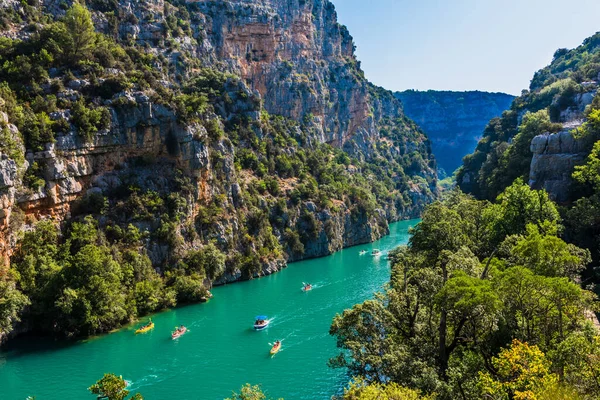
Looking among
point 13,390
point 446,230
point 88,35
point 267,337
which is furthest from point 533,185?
point 88,35

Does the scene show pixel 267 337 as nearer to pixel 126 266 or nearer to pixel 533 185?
pixel 126 266

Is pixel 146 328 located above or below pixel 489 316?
below

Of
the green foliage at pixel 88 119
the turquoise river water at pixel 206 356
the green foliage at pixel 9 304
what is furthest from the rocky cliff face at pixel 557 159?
the green foliage at pixel 9 304

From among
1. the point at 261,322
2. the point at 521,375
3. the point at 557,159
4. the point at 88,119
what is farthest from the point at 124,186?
the point at 557,159

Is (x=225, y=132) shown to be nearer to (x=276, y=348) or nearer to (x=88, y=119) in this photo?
(x=88, y=119)

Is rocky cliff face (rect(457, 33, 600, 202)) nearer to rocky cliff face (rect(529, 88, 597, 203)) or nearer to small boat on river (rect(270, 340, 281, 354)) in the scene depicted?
rocky cliff face (rect(529, 88, 597, 203))

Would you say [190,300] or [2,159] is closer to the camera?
[2,159]
